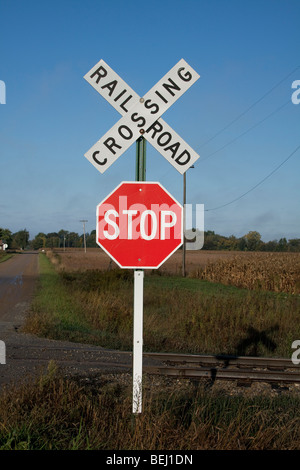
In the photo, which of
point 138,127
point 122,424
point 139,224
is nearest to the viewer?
point 122,424

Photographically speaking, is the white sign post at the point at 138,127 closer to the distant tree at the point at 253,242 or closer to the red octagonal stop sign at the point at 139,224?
the red octagonal stop sign at the point at 139,224

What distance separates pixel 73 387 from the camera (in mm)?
5148

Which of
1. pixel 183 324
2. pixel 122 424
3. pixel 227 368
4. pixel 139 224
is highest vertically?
pixel 139 224

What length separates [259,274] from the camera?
2752 centimetres

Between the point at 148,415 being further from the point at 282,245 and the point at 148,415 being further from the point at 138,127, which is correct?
the point at 282,245

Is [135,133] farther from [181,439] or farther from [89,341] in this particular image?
[89,341]

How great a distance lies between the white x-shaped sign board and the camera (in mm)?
4410

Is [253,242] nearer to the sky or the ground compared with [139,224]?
nearer to the sky

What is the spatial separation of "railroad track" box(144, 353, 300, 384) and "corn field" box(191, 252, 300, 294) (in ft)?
56.8

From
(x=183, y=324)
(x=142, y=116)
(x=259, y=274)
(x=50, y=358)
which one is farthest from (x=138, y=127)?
(x=259, y=274)

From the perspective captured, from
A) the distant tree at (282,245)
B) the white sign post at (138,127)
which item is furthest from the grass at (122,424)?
the distant tree at (282,245)

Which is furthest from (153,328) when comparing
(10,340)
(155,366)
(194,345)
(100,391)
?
(100,391)

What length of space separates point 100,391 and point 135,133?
3.25 meters

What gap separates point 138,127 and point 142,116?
121 mm
